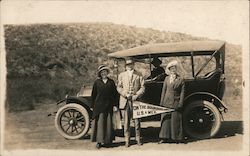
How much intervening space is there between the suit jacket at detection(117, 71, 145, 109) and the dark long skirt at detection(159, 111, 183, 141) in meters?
0.58

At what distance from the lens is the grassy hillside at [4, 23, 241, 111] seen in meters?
8.00

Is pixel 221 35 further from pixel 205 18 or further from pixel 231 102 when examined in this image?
pixel 231 102

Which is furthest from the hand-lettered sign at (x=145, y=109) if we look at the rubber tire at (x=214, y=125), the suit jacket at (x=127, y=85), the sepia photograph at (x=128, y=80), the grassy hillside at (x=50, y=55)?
the grassy hillside at (x=50, y=55)

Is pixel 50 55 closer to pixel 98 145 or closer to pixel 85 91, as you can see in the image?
pixel 85 91

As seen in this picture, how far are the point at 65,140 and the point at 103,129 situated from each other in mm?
770

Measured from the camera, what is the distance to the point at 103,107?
7285 millimetres

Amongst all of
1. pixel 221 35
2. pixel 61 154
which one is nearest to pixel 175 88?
pixel 221 35

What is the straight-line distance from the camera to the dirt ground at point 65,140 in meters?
7.24

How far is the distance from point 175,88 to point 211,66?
29.5 inches

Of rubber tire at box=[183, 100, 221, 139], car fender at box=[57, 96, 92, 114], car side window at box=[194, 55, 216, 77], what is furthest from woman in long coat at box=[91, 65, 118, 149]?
car side window at box=[194, 55, 216, 77]

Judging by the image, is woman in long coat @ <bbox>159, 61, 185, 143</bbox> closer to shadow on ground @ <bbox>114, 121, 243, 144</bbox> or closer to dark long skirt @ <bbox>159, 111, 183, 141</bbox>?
dark long skirt @ <bbox>159, 111, 183, 141</bbox>

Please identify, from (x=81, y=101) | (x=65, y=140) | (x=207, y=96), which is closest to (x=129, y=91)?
(x=81, y=101)

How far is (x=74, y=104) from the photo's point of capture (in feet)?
24.7

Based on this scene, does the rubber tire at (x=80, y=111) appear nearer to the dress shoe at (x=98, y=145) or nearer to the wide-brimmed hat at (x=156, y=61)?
the dress shoe at (x=98, y=145)
